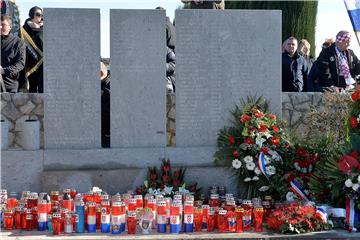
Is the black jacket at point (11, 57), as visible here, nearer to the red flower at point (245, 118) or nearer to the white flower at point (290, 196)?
the red flower at point (245, 118)

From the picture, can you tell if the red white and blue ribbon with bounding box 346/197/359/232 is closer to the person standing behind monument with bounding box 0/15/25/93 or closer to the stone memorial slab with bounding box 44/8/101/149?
the stone memorial slab with bounding box 44/8/101/149

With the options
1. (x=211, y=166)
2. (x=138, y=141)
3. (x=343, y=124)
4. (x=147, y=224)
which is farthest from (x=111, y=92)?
(x=343, y=124)

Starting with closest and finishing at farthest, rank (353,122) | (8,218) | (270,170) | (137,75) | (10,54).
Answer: (8,218) → (353,122) → (270,170) → (137,75) → (10,54)

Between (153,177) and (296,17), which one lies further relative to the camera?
(296,17)

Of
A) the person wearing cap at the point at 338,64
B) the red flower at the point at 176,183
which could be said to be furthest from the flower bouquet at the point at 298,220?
the person wearing cap at the point at 338,64

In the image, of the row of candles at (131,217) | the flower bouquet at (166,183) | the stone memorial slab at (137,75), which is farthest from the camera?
the stone memorial slab at (137,75)

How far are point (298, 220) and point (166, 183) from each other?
2080 mm

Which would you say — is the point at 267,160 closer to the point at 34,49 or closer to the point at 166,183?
the point at 166,183

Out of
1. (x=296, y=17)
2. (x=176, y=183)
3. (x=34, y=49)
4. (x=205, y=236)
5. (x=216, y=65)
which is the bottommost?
(x=205, y=236)

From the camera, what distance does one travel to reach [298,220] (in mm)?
7207

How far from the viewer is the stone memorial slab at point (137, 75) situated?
8.98 metres

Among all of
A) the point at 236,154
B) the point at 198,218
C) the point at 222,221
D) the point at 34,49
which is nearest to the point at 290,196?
the point at 236,154

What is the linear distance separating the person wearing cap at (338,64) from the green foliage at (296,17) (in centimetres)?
618

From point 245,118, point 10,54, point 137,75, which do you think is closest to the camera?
point 245,118
